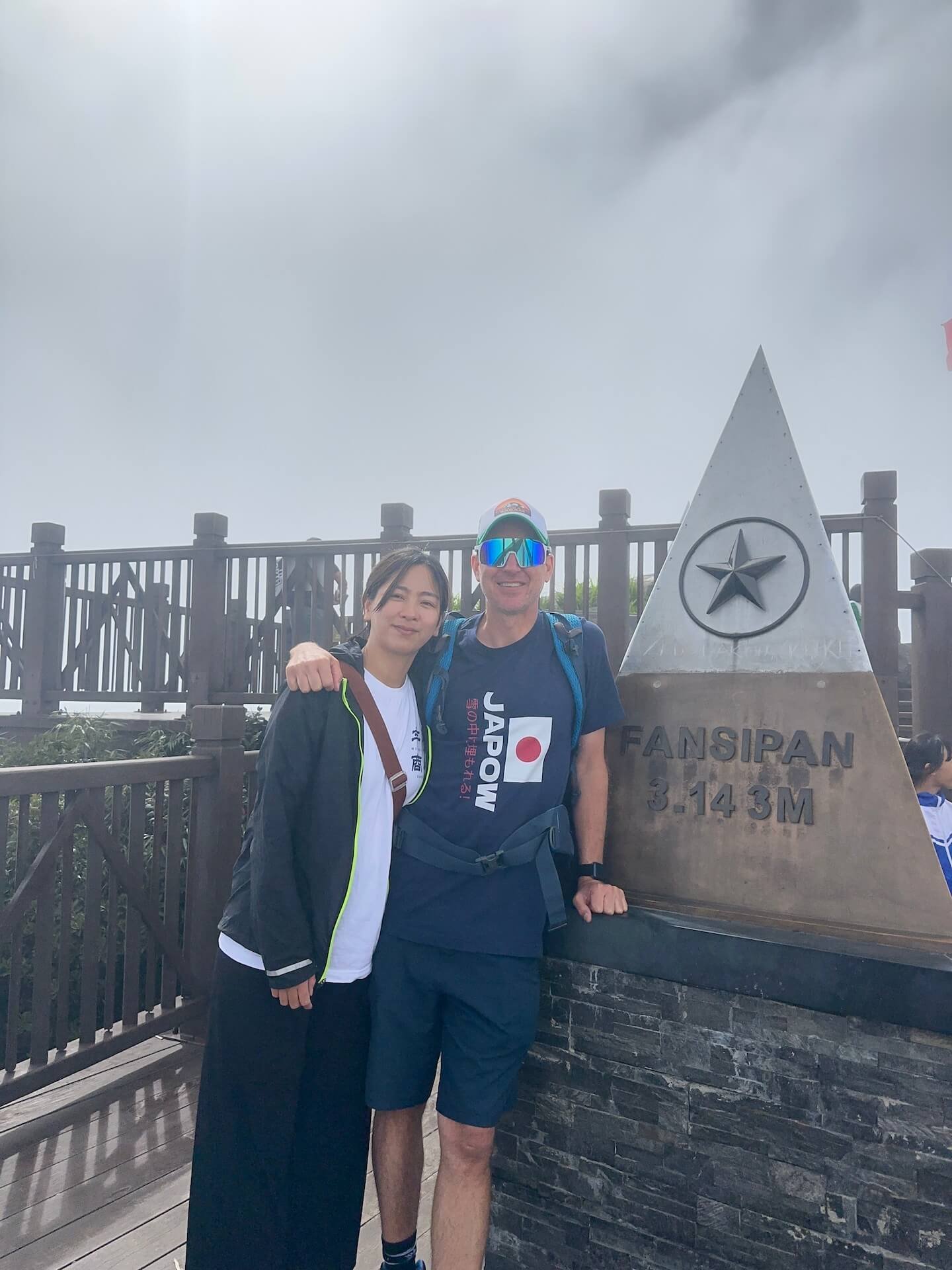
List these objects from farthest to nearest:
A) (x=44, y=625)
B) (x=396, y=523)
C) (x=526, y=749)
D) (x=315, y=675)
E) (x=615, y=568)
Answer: (x=44, y=625) → (x=396, y=523) → (x=615, y=568) → (x=526, y=749) → (x=315, y=675)

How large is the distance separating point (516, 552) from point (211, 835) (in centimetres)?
246

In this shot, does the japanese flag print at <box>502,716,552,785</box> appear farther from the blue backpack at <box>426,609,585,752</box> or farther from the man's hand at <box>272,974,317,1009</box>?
the man's hand at <box>272,974,317,1009</box>

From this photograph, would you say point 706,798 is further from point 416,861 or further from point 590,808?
point 416,861

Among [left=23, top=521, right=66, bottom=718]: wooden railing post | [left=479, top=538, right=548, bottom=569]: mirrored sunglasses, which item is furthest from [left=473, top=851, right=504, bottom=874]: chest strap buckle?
[left=23, top=521, right=66, bottom=718]: wooden railing post

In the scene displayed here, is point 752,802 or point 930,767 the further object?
point 930,767

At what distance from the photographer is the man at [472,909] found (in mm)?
1944

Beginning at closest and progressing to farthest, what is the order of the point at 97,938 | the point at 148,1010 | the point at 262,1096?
the point at 262,1096, the point at 97,938, the point at 148,1010

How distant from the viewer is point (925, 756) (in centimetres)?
340

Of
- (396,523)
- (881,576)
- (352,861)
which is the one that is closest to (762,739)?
(352,861)

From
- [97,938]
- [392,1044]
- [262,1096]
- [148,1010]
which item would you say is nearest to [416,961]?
[392,1044]

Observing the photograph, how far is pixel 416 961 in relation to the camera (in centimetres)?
198

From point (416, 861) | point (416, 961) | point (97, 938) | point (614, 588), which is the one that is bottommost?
point (97, 938)

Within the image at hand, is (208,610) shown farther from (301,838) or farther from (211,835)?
(301,838)

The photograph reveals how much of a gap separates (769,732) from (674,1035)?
89 cm
